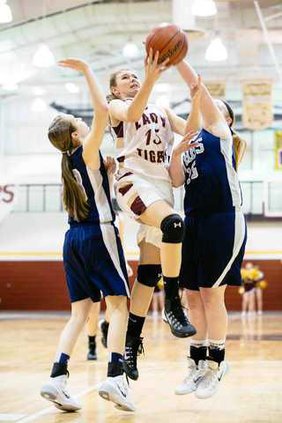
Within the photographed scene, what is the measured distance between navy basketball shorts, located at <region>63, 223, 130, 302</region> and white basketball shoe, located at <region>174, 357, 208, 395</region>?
0.70m

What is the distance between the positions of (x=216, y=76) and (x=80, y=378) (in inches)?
475

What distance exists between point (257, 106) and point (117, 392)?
13045mm

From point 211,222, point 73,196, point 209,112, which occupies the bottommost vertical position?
point 211,222

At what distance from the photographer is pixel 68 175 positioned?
19.9 ft

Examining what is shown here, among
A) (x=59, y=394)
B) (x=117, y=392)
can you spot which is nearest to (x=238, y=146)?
(x=117, y=392)

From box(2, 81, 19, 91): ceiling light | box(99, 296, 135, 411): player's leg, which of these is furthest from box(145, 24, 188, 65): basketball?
box(2, 81, 19, 91): ceiling light

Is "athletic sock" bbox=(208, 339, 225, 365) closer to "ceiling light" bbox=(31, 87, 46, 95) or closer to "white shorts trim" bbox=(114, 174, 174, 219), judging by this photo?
"white shorts trim" bbox=(114, 174, 174, 219)

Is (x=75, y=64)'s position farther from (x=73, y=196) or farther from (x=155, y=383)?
(x=155, y=383)

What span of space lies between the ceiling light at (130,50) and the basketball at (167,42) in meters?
13.4

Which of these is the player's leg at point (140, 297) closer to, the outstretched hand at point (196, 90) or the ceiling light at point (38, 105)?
the outstretched hand at point (196, 90)

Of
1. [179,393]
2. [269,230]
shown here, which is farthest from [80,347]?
[269,230]

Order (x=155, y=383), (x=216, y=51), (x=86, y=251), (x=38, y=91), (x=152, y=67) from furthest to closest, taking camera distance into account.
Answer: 1. (x=38, y=91)
2. (x=216, y=51)
3. (x=155, y=383)
4. (x=86, y=251)
5. (x=152, y=67)

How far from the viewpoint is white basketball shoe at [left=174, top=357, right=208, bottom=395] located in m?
5.93

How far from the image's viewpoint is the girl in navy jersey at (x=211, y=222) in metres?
5.78
